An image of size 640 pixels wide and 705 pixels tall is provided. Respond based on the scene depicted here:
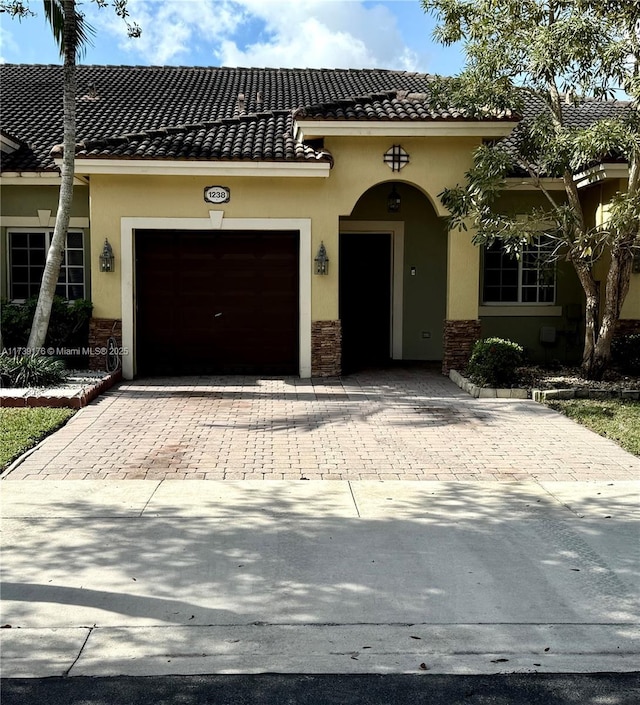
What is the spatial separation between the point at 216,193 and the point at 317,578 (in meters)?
9.67

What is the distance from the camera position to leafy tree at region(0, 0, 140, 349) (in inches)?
494

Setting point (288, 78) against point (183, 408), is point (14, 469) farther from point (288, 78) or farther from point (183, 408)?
point (288, 78)

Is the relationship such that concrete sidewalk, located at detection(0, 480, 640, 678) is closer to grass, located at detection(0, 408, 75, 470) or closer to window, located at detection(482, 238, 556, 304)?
grass, located at detection(0, 408, 75, 470)

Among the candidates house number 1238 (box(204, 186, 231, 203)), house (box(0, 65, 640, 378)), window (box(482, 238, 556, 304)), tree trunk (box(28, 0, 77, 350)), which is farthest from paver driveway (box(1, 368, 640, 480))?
window (box(482, 238, 556, 304))

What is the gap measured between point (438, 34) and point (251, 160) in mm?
3741

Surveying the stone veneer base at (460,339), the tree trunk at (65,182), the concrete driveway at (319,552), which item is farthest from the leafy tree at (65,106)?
the stone veneer base at (460,339)

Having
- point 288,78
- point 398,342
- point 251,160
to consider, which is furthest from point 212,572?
point 288,78

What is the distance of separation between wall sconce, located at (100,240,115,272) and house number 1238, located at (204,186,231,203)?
1903 mm

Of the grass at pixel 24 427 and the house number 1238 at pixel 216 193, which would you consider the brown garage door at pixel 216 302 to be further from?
the grass at pixel 24 427

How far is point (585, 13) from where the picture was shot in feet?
39.8

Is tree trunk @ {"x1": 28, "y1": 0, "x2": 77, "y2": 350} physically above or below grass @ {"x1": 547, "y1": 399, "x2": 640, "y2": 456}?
above

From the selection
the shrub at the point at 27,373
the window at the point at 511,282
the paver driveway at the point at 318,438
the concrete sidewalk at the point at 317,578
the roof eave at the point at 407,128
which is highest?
the roof eave at the point at 407,128

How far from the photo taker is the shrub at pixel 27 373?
479 inches

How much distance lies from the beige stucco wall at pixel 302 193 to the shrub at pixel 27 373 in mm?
2090
